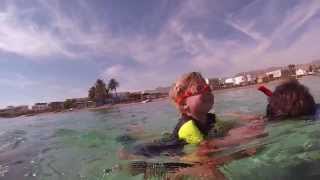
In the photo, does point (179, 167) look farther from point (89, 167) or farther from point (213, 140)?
point (89, 167)

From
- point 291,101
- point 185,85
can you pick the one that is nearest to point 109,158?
point 185,85

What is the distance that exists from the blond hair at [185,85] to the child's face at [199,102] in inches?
2.7

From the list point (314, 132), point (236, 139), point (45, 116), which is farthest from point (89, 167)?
point (45, 116)

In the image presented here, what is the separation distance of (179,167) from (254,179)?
0.62 metres

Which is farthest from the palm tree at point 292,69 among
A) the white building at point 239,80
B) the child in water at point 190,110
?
the child in water at point 190,110

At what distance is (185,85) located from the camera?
13.3ft

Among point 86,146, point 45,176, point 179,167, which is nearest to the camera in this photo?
point 179,167

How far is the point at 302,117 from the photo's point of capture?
14.3 ft

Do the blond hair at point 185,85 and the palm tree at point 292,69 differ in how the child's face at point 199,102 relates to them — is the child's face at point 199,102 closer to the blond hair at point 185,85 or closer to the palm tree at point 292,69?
the blond hair at point 185,85

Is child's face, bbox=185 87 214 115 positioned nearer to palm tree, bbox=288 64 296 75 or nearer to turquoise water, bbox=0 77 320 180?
turquoise water, bbox=0 77 320 180

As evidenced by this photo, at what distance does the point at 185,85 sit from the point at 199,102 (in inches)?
8.7

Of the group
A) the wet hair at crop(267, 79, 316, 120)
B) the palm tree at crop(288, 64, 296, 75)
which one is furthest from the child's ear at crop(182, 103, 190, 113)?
the palm tree at crop(288, 64, 296, 75)

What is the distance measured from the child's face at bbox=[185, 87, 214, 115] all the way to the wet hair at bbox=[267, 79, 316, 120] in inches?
29.7

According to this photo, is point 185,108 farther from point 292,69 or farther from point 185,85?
point 292,69
